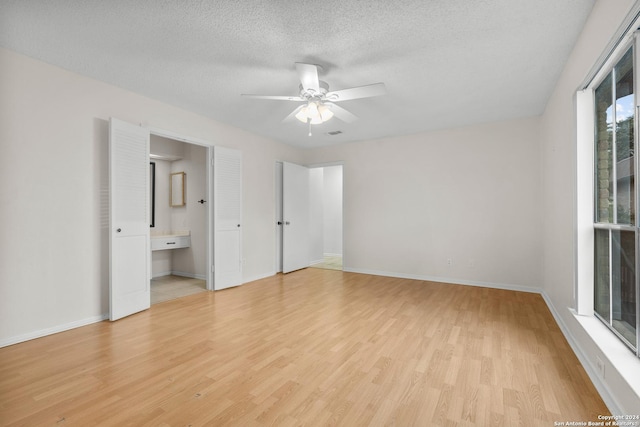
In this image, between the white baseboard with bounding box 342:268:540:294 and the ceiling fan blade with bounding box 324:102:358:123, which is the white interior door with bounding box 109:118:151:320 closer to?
the ceiling fan blade with bounding box 324:102:358:123

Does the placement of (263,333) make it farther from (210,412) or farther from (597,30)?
(597,30)

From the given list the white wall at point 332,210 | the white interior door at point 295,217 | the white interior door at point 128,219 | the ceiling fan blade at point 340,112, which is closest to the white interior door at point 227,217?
the white interior door at point 128,219

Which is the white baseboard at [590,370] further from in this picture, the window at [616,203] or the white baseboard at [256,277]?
the white baseboard at [256,277]

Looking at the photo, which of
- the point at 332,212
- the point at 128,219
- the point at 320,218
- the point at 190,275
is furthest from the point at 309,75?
the point at 332,212

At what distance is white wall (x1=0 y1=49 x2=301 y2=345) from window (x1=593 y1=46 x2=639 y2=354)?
14.9 ft

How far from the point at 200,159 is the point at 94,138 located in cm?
213

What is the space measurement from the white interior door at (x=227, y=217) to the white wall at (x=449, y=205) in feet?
7.41

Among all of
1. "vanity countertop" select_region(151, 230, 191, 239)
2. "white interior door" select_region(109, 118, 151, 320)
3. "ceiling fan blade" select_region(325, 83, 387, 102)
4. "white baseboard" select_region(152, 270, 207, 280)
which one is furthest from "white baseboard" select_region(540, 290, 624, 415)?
"vanity countertop" select_region(151, 230, 191, 239)

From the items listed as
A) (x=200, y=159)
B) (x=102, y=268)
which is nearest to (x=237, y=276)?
(x=102, y=268)

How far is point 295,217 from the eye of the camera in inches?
236

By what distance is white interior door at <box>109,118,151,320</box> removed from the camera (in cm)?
308

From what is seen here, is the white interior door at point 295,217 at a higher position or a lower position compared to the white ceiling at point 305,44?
lower

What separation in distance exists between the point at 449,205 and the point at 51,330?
546cm

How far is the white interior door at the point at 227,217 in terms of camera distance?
14.4 ft
